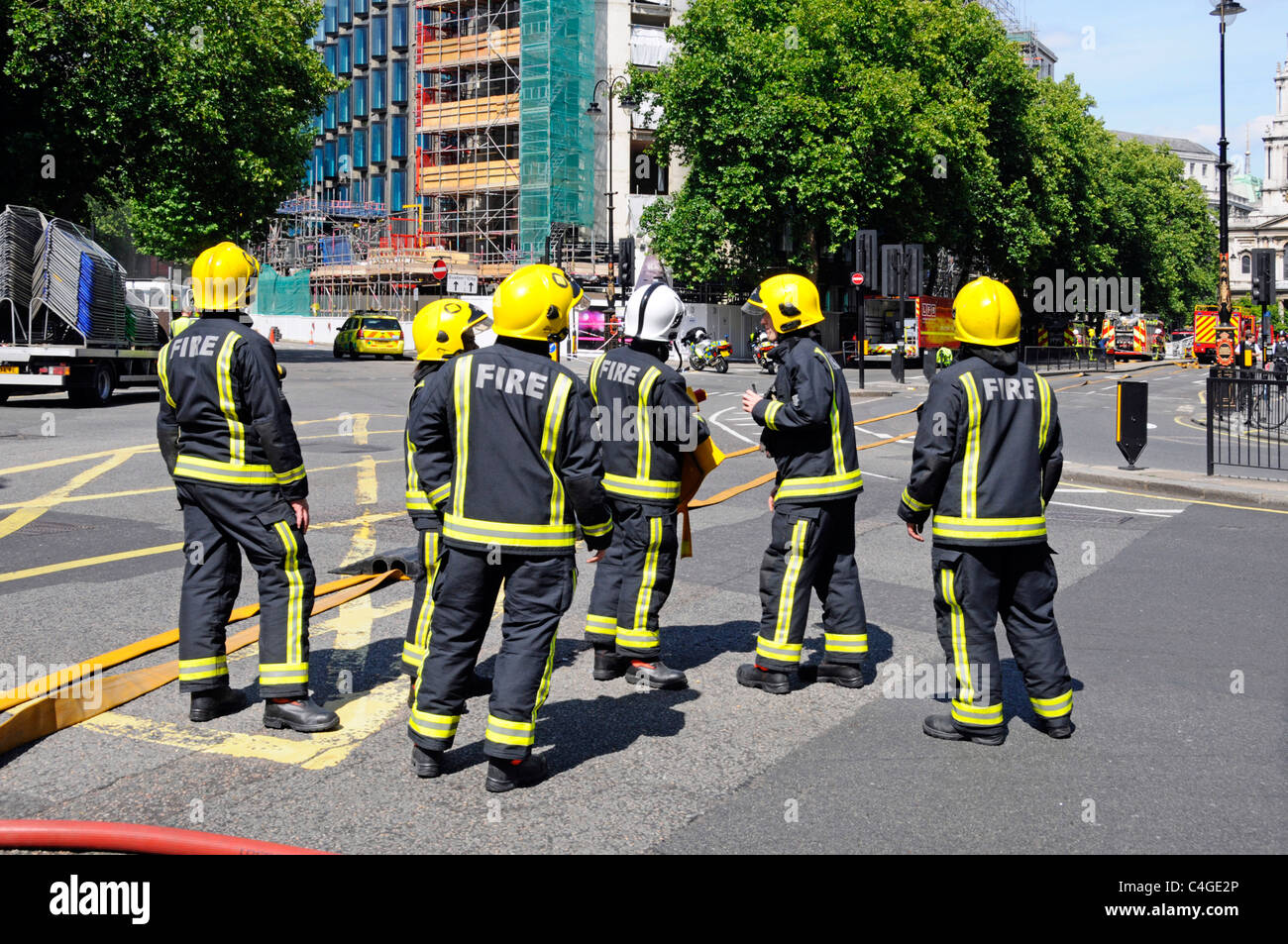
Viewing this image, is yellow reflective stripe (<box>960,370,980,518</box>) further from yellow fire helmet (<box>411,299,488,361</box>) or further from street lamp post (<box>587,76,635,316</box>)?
street lamp post (<box>587,76,635,316</box>)

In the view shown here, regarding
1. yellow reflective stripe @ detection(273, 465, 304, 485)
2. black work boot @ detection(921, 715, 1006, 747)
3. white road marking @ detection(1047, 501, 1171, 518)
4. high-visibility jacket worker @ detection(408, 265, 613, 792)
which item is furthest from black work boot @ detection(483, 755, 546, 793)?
white road marking @ detection(1047, 501, 1171, 518)

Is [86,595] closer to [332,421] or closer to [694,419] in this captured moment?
[694,419]

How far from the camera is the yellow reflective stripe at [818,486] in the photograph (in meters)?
5.70

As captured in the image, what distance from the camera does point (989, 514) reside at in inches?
197

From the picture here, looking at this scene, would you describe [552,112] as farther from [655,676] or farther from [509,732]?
[509,732]

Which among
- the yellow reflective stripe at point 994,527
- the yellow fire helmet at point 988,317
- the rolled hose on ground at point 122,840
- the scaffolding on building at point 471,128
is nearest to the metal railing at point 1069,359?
the scaffolding on building at point 471,128

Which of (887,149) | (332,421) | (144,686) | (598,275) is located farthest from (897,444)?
(598,275)

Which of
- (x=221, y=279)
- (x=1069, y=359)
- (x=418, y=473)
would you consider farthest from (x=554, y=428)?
(x=1069, y=359)

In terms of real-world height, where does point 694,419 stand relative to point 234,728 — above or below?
above

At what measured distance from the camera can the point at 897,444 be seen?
17.7 meters

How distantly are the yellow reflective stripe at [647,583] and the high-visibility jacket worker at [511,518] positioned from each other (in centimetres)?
127

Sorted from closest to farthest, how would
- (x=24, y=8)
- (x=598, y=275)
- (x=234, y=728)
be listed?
(x=234, y=728), (x=24, y=8), (x=598, y=275)

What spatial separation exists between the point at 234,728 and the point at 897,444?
45.0 ft
